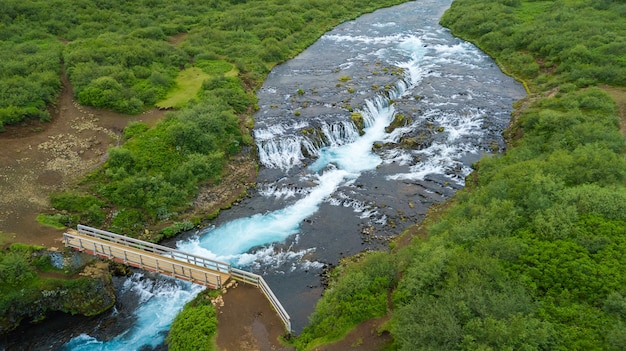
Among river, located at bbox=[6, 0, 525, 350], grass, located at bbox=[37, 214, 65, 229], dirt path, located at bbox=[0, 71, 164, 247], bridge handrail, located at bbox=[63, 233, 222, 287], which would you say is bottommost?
river, located at bbox=[6, 0, 525, 350]

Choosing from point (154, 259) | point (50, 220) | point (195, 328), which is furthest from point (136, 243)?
point (195, 328)

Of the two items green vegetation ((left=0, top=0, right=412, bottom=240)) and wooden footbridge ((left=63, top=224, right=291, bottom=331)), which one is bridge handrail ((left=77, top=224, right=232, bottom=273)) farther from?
green vegetation ((left=0, top=0, right=412, bottom=240))

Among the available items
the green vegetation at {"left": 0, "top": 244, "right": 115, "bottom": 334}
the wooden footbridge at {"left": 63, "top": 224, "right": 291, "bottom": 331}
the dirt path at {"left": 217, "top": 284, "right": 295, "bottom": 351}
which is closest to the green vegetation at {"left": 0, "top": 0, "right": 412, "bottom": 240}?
the green vegetation at {"left": 0, "top": 244, "right": 115, "bottom": 334}

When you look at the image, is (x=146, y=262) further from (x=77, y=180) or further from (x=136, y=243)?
(x=77, y=180)

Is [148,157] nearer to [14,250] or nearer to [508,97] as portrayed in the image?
[14,250]

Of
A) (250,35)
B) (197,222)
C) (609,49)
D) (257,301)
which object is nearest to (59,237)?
(197,222)

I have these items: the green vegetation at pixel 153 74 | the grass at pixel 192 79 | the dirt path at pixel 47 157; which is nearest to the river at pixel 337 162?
the green vegetation at pixel 153 74

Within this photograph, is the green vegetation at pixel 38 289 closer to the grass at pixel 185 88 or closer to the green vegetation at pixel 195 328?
the green vegetation at pixel 195 328
